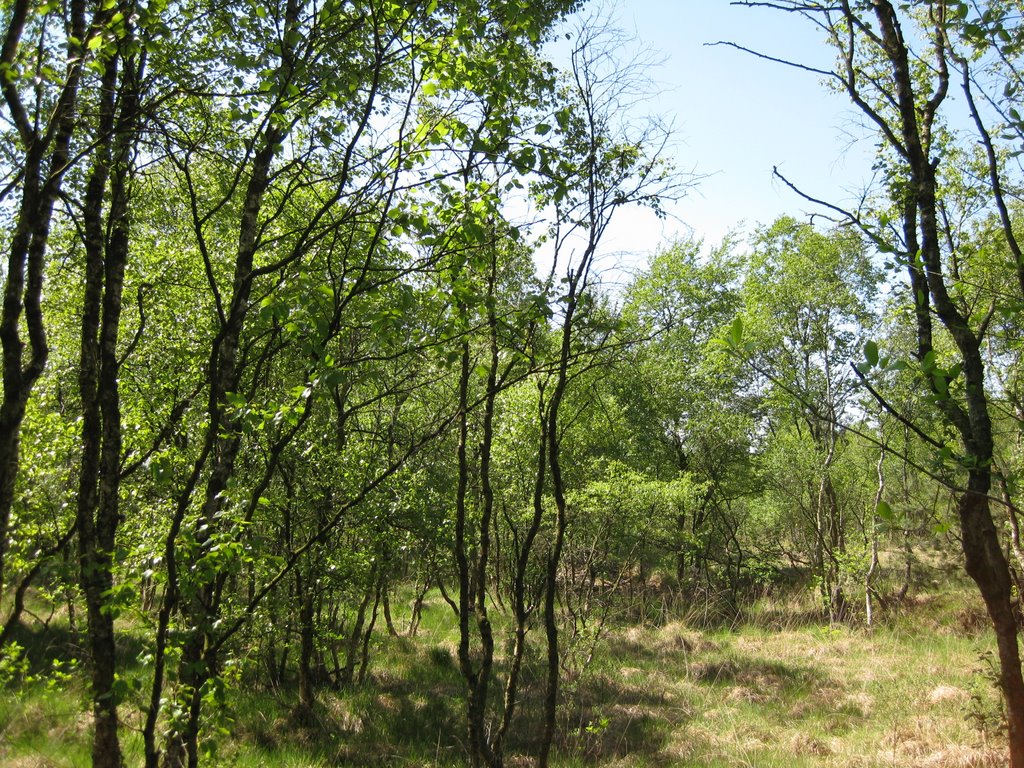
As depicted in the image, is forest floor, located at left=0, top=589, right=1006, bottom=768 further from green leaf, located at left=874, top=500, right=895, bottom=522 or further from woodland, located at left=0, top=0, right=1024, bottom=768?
green leaf, located at left=874, top=500, right=895, bottom=522

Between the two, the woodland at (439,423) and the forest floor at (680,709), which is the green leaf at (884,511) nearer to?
the woodland at (439,423)

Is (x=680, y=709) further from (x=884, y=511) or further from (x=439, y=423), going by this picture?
(x=884, y=511)

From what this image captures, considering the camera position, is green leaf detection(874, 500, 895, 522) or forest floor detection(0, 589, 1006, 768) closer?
green leaf detection(874, 500, 895, 522)

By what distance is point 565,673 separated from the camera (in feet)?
39.2

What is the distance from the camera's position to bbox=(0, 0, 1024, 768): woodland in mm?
2959

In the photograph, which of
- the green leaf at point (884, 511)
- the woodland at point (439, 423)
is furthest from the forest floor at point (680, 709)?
the green leaf at point (884, 511)

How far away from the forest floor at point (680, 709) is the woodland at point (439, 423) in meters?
0.09

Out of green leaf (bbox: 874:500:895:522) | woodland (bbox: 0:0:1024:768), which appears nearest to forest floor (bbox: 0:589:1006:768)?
woodland (bbox: 0:0:1024:768)

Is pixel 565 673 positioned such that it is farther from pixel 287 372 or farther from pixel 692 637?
pixel 287 372

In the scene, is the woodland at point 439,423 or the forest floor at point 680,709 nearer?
the woodland at point 439,423

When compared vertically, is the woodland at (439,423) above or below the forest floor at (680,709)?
above

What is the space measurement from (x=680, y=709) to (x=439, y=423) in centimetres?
624

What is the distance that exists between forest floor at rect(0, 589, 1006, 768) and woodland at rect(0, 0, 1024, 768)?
0.09 meters

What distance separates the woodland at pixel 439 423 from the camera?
296cm
